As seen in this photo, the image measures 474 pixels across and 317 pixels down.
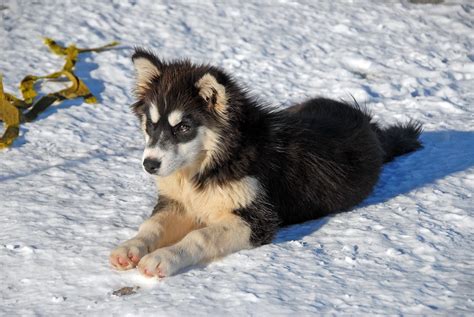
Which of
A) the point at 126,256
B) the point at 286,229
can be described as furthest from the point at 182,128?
the point at 286,229

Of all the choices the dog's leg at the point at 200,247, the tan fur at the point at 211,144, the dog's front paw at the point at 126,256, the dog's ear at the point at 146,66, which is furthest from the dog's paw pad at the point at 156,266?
the dog's ear at the point at 146,66

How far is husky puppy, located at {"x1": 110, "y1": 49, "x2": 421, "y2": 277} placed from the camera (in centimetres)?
482

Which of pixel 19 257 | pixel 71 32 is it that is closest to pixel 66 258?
→ pixel 19 257

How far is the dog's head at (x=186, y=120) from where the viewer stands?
4898mm

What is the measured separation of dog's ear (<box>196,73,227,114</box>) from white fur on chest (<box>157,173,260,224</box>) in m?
0.48

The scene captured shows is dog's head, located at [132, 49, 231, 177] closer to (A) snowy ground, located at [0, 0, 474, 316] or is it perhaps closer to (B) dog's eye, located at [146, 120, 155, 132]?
(B) dog's eye, located at [146, 120, 155, 132]

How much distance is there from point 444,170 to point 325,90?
208 centimetres

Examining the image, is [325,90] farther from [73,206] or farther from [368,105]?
[73,206]

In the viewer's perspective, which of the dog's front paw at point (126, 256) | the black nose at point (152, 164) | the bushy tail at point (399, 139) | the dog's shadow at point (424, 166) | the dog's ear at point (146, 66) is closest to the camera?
the dog's front paw at point (126, 256)

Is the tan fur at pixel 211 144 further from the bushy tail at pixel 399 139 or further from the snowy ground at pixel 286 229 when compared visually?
the bushy tail at pixel 399 139

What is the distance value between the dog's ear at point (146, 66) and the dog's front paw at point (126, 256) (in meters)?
1.18

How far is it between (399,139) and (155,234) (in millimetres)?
2581

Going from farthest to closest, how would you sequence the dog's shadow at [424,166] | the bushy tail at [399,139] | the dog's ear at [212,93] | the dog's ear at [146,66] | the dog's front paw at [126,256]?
the bushy tail at [399,139] < the dog's shadow at [424,166] < the dog's ear at [146,66] < the dog's ear at [212,93] < the dog's front paw at [126,256]

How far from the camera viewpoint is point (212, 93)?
5.00 metres
